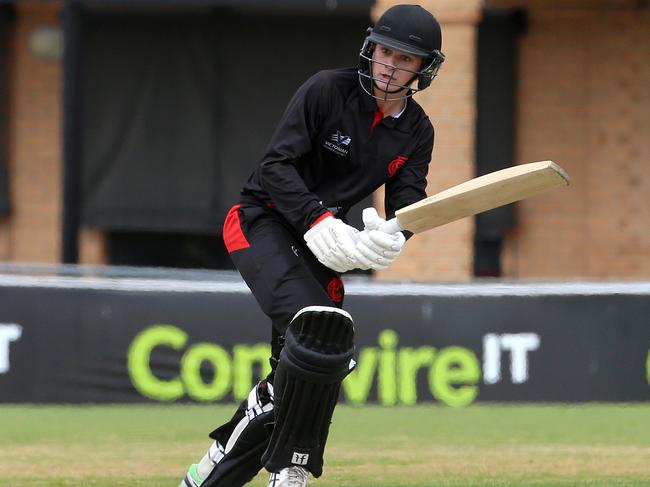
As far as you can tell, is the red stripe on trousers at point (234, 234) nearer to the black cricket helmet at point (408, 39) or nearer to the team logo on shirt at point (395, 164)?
the team logo on shirt at point (395, 164)

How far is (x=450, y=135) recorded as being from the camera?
12477 millimetres

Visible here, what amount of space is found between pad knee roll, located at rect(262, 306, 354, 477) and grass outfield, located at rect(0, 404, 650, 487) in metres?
1.17

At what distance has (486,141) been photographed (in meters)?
14.3

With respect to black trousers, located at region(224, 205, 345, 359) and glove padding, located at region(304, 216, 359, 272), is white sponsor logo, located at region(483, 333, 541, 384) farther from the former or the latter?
glove padding, located at region(304, 216, 359, 272)

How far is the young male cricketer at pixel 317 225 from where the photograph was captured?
494 cm

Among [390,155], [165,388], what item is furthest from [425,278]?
[390,155]

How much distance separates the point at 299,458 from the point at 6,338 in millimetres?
5440

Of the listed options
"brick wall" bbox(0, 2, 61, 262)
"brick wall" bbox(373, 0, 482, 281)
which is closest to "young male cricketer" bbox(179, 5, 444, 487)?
"brick wall" bbox(373, 0, 482, 281)

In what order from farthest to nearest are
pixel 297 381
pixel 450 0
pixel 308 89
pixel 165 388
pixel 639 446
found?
pixel 450 0
pixel 165 388
pixel 639 446
pixel 308 89
pixel 297 381

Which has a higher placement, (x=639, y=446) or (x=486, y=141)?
(x=486, y=141)

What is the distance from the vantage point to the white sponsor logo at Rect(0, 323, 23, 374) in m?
9.99

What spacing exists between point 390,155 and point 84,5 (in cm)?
891

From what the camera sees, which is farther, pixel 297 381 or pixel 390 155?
pixel 390 155

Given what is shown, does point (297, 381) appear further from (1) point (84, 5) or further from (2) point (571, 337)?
(1) point (84, 5)
